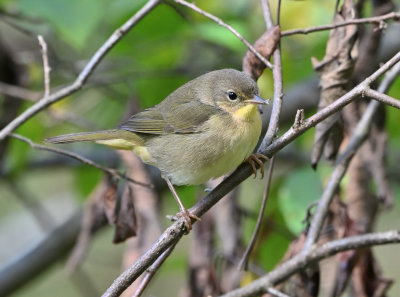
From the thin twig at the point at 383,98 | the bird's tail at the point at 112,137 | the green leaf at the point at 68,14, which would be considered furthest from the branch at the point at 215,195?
the green leaf at the point at 68,14

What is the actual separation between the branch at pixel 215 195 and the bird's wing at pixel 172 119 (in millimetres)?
963

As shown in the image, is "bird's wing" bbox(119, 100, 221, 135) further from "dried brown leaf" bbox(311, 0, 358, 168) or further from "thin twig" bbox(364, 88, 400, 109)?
"thin twig" bbox(364, 88, 400, 109)

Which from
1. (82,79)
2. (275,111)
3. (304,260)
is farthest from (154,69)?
(304,260)

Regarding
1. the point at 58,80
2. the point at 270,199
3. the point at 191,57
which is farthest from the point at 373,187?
the point at 58,80

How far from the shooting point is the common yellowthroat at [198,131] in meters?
3.10

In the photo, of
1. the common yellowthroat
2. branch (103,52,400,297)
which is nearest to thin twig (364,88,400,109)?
branch (103,52,400,297)

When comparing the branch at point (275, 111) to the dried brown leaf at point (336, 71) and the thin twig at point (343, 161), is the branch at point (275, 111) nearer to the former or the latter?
the dried brown leaf at point (336, 71)

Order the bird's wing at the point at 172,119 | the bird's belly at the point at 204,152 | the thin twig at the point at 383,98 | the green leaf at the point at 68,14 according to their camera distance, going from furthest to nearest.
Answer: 1. the green leaf at the point at 68,14
2. the bird's wing at the point at 172,119
3. the bird's belly at the point at 204,152
4. the thin twig at the point at 383,98

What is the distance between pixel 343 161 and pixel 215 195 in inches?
32.4

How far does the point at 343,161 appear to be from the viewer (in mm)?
2951

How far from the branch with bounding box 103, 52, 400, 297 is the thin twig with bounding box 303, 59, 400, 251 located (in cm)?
39

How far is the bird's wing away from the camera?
342 centimetres

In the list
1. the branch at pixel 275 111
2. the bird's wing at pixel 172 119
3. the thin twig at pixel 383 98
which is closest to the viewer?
the thin twig at pixel 383 98

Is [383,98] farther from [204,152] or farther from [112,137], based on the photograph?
[112,137]
